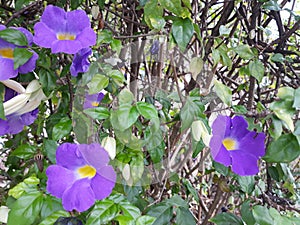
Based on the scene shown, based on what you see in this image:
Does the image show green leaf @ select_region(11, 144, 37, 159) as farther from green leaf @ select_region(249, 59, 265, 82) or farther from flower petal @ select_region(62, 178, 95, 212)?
green leaf @ select_region(249, 59, 265, 82)

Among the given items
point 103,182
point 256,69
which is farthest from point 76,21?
point 256,69

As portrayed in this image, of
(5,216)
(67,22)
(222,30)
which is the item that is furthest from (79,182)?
(222,30)

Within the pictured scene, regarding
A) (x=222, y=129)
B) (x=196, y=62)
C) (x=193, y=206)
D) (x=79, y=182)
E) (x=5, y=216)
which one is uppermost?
(x=196, y=62)

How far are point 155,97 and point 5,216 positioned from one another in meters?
0.45

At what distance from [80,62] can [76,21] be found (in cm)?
9

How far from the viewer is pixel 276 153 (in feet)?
2.24

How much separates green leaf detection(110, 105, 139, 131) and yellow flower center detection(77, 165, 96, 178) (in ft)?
0.40

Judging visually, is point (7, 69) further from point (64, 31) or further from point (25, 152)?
point (25, 152)

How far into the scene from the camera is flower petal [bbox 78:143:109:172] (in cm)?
70

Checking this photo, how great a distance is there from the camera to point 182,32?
0.76 metres

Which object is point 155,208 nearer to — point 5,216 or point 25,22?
point 5,216

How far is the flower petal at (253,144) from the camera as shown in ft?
2.60

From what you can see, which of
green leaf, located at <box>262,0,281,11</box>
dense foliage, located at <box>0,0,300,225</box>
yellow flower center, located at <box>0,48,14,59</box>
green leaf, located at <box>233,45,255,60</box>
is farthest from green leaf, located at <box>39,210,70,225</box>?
green leaf, located at <box>262,0,281,11</box>

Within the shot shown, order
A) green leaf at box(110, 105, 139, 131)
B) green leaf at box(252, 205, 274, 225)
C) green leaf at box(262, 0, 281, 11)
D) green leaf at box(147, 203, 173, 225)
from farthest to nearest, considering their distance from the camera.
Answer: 1. green leaf at box(262, 0, 281, 11)
2. green leaf at box(147, 203, 173, 225)
3. green leaf at box(252, 205, 274, 225)
4. green leaf at box(110, 105, 139, 131)
